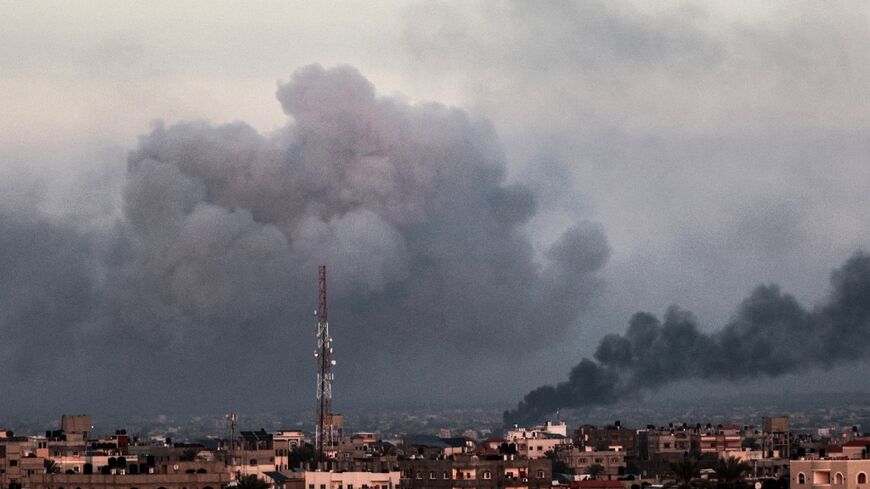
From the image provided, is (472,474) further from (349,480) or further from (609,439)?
(609,439)

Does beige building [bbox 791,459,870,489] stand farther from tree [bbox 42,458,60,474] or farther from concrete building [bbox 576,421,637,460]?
concrete building [bbox 576,421,637,460]

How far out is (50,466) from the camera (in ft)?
403

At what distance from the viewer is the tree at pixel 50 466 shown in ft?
384

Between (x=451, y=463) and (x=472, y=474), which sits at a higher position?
(x=451, y=463)

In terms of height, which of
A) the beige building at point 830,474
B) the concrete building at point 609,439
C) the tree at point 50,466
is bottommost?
the beige building at point 830,474

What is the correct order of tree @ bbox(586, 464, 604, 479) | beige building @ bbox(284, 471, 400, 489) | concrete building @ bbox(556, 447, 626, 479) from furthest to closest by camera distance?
concrete building @ bbox(556, 447, 626, 479)
tree @ bbox(586, 464, 604, 479)
beige building @ bbox(284, 471, 400, 489)

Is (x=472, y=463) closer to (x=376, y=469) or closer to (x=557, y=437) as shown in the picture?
(x=376, y=469)

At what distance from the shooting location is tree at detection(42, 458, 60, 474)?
11696cm

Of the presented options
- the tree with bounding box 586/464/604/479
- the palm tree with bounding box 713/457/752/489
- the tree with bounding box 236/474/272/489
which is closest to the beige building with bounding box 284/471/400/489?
the tree with bounding box 236/474/272/489

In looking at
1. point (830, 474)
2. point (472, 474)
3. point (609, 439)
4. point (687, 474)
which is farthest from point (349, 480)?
point (609, 439)

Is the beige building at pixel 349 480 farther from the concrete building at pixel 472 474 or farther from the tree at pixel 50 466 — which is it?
the tree at pixel 50 466

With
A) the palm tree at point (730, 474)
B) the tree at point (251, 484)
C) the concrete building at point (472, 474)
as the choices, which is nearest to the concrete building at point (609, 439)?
the concrete building at point (472, 474)

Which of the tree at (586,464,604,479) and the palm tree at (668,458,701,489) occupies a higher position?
the tree at (586,464,604,479)

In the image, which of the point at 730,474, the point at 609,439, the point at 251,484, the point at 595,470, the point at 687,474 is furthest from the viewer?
the point at 609,439
